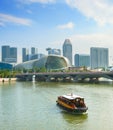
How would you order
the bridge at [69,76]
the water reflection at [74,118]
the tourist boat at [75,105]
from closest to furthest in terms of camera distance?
the water reflection at [74,118] < the tourist boat at [75,105] < the bridge at [69,76]

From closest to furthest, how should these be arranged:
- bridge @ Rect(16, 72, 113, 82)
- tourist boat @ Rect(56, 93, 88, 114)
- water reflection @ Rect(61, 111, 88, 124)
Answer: water reflection @ Rect(61, 111, 88, 124)
tourist boat @ Rect(56, 93, 88, 114)
bridge @ Rect(16, 72, 113, 82)

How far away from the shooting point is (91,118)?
34.9 meters

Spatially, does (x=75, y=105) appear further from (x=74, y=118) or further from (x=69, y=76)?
(x=69, y=76)

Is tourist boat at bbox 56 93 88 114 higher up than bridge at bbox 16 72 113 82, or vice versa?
bridge at bbox 16 72 113 82

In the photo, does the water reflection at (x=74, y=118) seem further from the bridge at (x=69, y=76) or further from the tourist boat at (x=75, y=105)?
the bridge at (x=69, y=76)

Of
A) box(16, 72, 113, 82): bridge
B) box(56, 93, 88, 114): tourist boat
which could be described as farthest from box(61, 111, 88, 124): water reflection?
box(16, 72, 113, 82): bridge

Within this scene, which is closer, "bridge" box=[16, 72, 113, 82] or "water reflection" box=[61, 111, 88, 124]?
"water reflection" box=[61, 111, 88, 124]

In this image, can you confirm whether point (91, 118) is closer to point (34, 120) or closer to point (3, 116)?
point (34, 120)

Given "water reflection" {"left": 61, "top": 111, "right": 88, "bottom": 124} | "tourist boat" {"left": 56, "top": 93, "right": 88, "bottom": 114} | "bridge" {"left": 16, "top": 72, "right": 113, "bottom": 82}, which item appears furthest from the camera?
"bridge" {"left": 16, "top": 72, "right": 113, "bottom": 82}

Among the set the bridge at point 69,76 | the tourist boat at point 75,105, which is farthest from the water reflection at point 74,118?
the bridge at point 69,76

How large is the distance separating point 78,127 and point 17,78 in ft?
389

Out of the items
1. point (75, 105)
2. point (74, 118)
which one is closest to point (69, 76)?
point (75, 105)

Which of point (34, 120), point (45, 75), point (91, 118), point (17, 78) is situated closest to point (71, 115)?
point (91, 118)

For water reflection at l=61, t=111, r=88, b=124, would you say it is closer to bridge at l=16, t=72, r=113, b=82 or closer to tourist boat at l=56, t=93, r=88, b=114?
tourist boat at l=56, t=93, r=88, b=114
